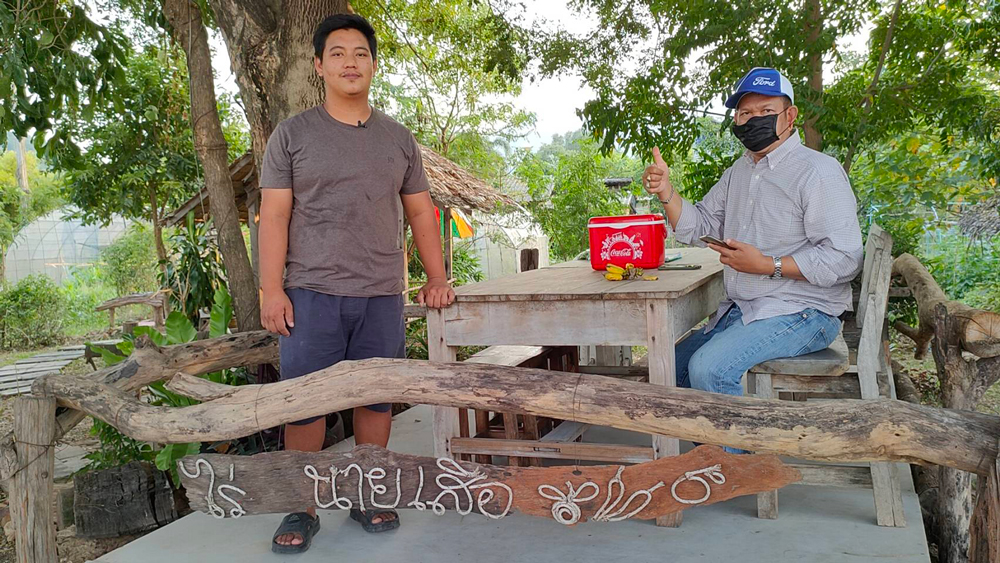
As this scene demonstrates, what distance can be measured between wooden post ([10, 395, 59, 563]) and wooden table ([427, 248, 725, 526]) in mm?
1406

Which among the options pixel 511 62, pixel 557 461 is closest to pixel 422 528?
pixel 557 461

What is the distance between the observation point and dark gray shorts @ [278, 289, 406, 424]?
2875 millimetres

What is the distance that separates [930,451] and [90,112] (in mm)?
4669

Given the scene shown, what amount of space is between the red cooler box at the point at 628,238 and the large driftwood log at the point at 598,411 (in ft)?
3.90

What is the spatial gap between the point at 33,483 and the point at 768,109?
2.99 metres

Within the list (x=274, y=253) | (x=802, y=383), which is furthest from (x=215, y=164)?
(x=802, y=383)

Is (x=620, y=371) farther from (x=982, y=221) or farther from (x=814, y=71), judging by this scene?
(x=982, y=221)

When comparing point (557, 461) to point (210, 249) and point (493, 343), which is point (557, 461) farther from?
point (210, 249)

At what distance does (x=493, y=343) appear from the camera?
2996 mm

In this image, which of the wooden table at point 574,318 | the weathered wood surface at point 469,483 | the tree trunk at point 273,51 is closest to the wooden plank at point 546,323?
the wooden table at point 574,318

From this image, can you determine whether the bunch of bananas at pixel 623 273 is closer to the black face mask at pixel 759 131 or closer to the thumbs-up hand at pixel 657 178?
the thumbs-up hand at pixel 657 178

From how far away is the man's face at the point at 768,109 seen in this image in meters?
3.00

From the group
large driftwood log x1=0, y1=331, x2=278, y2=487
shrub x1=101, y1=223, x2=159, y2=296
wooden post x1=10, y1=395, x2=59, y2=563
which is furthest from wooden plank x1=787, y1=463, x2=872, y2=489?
shrub x1=101, y1=223, x2=159, y2=296

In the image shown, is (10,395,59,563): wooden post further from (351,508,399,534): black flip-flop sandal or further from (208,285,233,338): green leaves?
(208,285,233,338): green leaves
